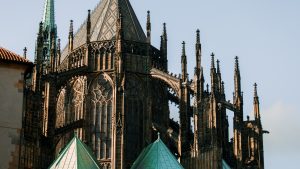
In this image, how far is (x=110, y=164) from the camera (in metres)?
41.3

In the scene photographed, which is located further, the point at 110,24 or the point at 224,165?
the point at 110,24

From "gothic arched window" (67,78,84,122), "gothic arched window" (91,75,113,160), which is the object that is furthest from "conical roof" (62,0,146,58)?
"gothic arched window" (91,75,113,160)

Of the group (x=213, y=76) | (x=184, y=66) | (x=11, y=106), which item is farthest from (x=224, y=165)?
(x=11, y=106)

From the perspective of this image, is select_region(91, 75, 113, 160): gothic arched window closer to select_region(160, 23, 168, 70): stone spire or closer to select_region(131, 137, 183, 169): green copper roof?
select_region(131, 137, 183, 169): green copper roof

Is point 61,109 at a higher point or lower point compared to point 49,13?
lower

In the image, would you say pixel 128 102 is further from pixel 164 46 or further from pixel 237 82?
pixel 237 82

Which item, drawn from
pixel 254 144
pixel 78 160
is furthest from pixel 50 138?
pixel 254 144

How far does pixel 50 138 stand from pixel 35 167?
2.61m

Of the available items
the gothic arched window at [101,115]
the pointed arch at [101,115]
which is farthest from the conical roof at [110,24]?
the gothic arched window at [101,115]

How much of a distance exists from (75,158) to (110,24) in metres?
10.4

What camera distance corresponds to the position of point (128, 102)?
43156 millimetres

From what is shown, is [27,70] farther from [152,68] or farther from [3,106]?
[152,68]

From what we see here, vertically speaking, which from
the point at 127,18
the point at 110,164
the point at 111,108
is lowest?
the point at 110,164

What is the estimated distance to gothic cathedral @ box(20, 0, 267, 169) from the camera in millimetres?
39500
